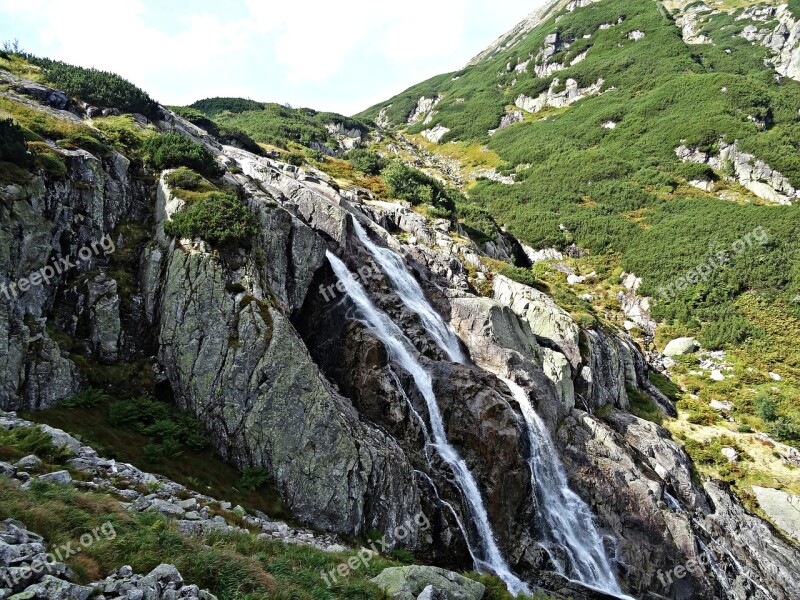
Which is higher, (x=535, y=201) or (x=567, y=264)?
(x=535, y=201)

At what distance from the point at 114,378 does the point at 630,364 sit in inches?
1657

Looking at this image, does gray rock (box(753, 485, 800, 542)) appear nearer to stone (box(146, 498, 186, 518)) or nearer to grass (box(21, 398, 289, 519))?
grass (box(21, 398, 289, 519))

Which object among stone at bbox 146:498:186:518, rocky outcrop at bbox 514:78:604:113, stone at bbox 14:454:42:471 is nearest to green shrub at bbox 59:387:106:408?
stone at bbox 14:454:42:471

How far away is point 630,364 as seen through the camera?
41719 mm

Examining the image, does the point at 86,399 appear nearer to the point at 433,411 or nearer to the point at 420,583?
the point at 420,583

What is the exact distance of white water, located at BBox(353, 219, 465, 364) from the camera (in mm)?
28156

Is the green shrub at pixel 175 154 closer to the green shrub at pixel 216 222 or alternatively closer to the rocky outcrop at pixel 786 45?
the green shrub at pixel 216 222

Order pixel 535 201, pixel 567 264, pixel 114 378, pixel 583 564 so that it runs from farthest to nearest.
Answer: pixel 535 201
pixel 567 264
pixel 583 564
pixel 114 378

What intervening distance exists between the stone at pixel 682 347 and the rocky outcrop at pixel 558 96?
86.5m

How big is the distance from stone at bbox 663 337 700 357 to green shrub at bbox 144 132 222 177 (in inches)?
1987

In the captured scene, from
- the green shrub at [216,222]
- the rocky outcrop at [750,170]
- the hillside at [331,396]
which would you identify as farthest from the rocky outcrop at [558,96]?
the green shrub at [216,222]

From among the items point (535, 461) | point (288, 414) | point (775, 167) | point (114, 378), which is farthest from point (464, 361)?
point (775, 167)

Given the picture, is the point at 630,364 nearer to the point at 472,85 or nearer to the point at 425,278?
the point at 425,278

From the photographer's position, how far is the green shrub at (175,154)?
24.6 m
